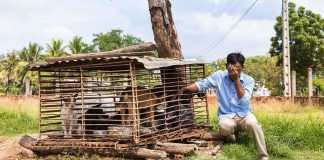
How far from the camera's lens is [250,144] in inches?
281

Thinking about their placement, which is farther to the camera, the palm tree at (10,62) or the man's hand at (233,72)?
the palm tree at (10,62)

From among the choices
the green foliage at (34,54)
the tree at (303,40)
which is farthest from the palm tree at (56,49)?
the tree at (303,40)

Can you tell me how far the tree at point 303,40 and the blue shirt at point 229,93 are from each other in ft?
80.4

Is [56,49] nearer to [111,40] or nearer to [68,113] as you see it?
[111,40]

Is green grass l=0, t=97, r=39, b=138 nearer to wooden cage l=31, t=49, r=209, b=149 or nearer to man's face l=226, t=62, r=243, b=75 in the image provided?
wooden cage l=31, t=49, r=209, b=149

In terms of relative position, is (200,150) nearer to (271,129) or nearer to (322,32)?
(271,129)

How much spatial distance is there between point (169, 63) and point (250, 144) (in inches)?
82.2

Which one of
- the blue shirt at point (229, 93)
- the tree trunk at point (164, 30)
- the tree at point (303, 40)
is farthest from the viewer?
the tree at point (303, 40)

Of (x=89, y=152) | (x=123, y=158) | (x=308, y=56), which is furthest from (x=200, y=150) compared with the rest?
(x=308, y=56)

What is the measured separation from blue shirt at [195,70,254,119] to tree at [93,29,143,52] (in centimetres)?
4780

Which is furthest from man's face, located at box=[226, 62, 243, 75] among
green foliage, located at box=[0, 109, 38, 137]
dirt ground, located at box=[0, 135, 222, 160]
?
green foliage, located at box=[0, 109, 38, 137]

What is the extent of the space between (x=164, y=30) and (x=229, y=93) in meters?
2.35

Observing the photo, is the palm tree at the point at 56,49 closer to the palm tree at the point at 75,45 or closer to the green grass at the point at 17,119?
the palm tree at the point at 75,45

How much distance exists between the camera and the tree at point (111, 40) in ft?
179
